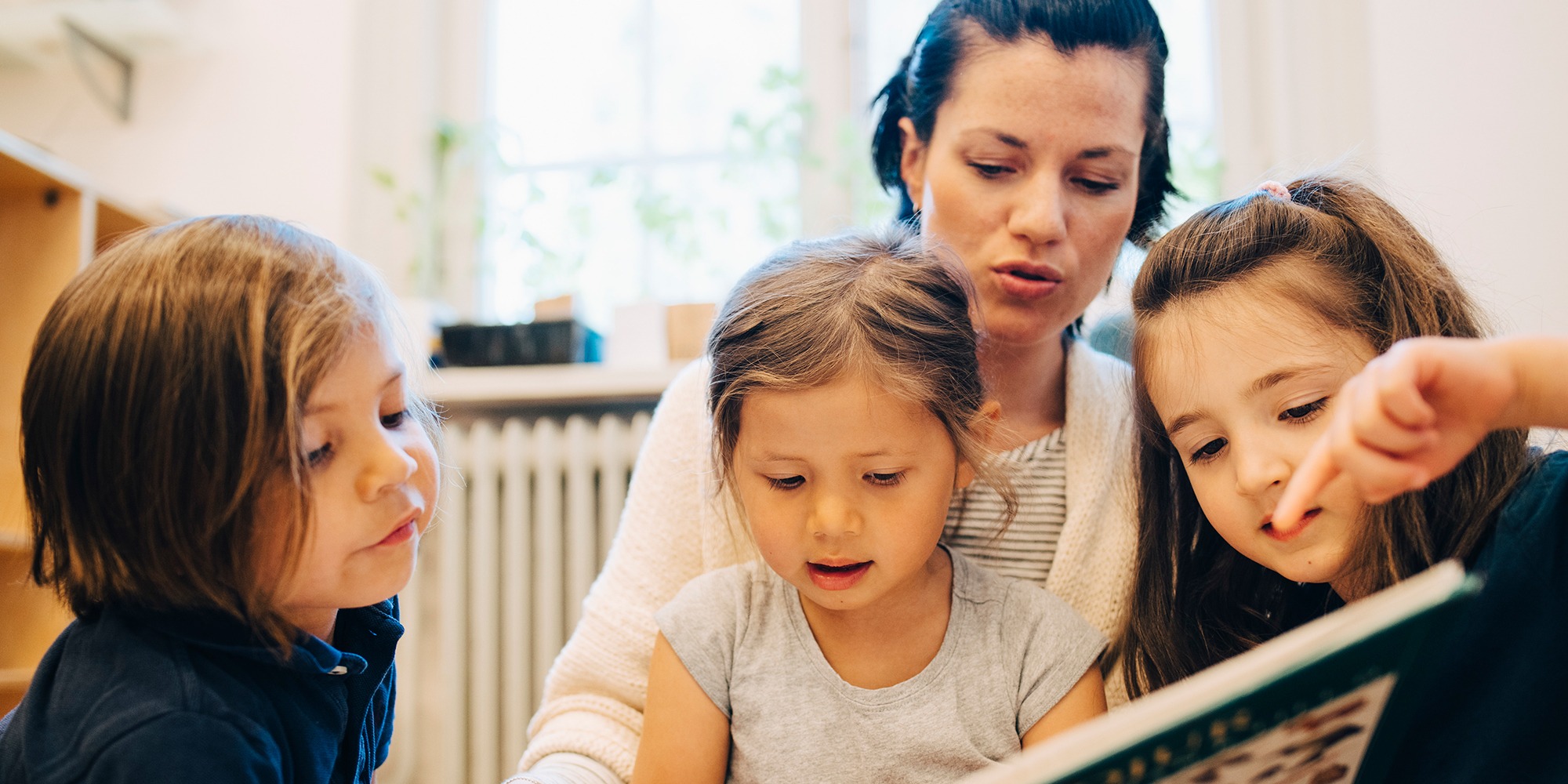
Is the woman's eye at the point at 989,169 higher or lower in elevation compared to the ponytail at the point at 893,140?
lower

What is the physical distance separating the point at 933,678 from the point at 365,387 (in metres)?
0.51

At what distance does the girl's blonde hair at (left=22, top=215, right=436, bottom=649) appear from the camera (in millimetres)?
645

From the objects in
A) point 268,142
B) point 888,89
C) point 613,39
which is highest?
point 613,39

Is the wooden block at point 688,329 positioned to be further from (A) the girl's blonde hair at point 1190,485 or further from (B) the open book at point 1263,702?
(B) the open book at point 1263,702

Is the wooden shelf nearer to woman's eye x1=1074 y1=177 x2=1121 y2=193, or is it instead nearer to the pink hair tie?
woman's eye x1=1074 y1=177 x2=1121 y2=193

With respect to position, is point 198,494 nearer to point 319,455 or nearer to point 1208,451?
point 319,455

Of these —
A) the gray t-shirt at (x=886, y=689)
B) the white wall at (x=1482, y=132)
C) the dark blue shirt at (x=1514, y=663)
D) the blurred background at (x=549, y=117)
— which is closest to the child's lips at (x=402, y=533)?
the gray t-shirt at (x=886, y=689)

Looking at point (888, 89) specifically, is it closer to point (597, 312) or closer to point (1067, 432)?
point (1067, 432)

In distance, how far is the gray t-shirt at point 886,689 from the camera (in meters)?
0.86

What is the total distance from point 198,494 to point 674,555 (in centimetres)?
54

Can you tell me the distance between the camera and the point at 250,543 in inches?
26.2

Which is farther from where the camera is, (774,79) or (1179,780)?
(774,79)

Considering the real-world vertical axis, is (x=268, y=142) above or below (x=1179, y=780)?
above

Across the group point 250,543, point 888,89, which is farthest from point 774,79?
point 250,543
